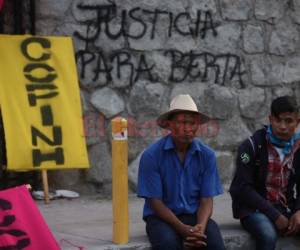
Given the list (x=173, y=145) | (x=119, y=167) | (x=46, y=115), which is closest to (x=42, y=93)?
(x=46, y=115)

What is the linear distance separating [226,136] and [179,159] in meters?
2.59

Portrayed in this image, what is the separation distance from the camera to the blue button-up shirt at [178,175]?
4652 millimetres

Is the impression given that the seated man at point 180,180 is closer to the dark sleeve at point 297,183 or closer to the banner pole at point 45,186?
the dark sleeve at point 297,183

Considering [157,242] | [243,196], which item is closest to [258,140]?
[243,196]

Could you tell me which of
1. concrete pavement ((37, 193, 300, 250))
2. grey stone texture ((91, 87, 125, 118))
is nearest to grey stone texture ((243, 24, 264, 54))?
grey stone texture ((91, 87, 125, 118))

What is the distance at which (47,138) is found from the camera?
6.25 metres

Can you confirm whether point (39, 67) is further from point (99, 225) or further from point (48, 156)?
point (99, 225)

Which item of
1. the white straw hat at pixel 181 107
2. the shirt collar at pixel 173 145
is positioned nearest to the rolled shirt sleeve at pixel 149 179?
the shirt collar at pixel 173 145

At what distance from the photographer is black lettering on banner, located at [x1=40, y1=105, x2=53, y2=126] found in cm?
627

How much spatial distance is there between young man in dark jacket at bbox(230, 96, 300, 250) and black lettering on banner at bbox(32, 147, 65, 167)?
1.86 m

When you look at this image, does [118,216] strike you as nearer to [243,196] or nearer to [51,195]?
[243,196]

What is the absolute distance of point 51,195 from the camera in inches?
257

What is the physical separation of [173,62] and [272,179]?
2332 millimetres

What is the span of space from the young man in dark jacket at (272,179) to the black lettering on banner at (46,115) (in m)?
1.99
